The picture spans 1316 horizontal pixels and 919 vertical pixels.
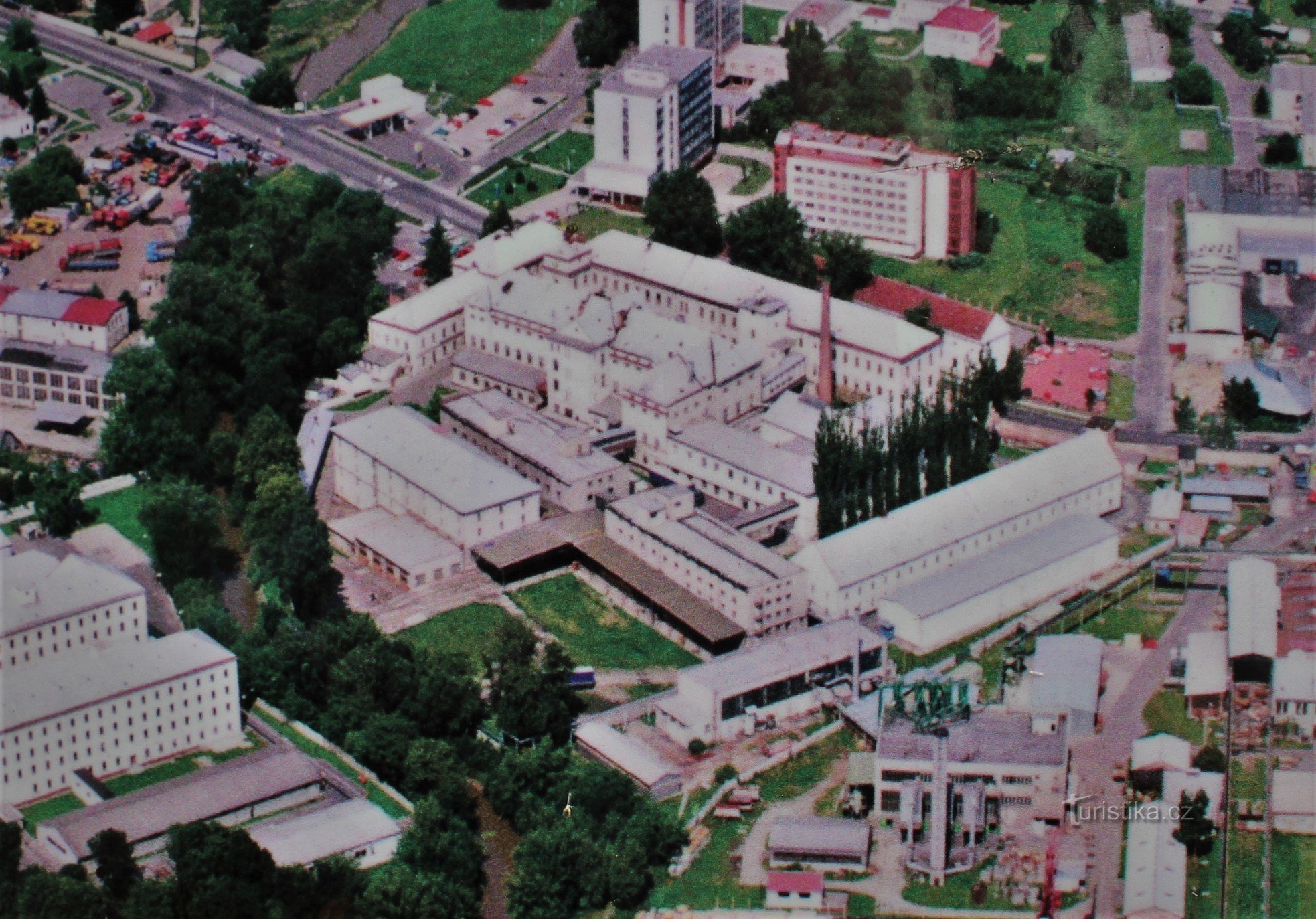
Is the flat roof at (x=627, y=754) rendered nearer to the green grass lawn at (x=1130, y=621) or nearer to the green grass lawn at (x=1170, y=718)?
the green grass lawn at (x=1170, y=718)

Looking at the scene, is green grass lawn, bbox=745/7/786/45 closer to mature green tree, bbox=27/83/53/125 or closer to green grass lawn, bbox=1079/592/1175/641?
mature green tree, bbox=27/83/53/125

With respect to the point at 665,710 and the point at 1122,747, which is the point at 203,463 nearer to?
the point at 665,710

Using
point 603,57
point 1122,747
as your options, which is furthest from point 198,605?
point 603,57

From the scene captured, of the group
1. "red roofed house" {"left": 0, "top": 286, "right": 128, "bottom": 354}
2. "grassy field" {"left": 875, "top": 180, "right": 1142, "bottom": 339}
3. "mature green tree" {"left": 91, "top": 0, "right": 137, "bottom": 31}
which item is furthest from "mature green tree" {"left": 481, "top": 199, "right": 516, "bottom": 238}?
"mature green tree" {"left": 91, "top": 0, "right": 137, "bottom": 31}

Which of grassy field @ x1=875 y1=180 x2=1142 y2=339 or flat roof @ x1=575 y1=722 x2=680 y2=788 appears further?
grassy field @ x1=875 y1=180 x2=1142 y2=339

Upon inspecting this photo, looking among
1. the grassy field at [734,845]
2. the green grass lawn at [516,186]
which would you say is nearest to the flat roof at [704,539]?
the grassy field at [734,845]

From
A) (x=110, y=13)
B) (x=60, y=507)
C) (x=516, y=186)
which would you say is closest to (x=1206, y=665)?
(x=60, y=507)

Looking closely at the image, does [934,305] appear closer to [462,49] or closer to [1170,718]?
[1170,718]
